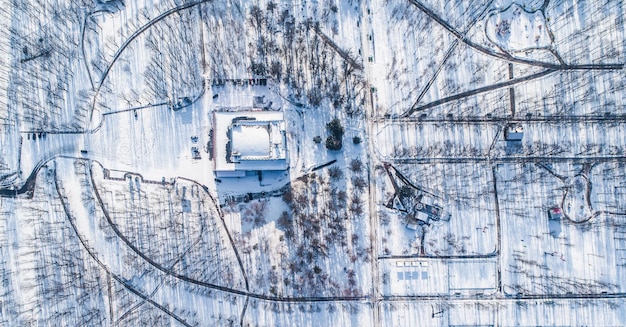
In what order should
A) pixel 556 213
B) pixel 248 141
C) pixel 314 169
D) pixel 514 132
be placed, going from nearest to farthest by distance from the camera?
Answer: pixel 248 141, pixel 514 132, pixel 556 213, pixel 314 169

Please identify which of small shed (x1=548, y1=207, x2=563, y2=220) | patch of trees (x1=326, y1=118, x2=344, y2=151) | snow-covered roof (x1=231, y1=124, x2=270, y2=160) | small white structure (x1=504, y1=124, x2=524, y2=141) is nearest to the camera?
snow-covered roof (x1=231, y1=124, x2=270, y2=160)

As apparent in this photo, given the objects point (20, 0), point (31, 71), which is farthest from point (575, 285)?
point (20, 0)

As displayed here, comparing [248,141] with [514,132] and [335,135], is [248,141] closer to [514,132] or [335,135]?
[335,135]

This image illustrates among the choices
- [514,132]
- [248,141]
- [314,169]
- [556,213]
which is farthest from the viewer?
[314,169]

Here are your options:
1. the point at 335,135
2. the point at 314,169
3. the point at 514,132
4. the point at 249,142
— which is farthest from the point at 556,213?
the point at 249,142

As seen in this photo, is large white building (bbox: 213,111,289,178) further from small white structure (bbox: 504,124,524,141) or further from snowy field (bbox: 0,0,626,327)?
small white structure (bbox: 504,124,524,141)

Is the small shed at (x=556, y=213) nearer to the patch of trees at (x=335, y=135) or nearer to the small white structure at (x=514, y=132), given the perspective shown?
the small white structure at (x=514, y=132)

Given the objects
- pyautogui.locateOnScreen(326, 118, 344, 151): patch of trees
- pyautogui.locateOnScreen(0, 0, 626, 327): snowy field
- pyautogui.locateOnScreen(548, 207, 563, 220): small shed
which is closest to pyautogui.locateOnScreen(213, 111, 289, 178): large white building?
pyautogui.locateOnScreen(0, 0, 626, 327): snowy field
